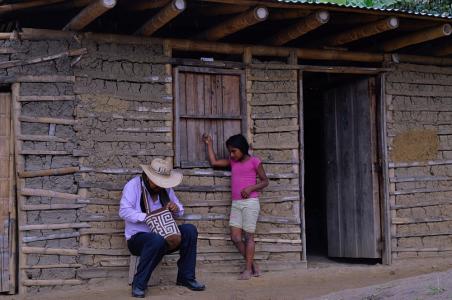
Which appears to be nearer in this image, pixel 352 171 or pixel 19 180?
pixel 19 180

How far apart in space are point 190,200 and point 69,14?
2.41 metres

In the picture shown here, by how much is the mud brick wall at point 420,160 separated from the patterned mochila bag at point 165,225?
3.03 m

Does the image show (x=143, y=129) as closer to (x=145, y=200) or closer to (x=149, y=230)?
(x=145, y=200)

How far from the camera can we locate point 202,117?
7.50 metres

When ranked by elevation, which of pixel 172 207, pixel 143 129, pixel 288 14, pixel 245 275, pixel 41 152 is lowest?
pixel 245 275

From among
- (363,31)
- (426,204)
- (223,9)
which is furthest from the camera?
(426,204)

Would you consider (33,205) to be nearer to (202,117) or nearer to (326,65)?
(202,117)

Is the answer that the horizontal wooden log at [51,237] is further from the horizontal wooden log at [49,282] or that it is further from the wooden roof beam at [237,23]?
the wooden roof beam at [237,23]

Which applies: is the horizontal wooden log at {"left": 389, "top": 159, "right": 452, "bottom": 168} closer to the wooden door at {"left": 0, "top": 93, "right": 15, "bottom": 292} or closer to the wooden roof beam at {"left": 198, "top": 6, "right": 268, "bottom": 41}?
the wooden roof beam at {"left": 198, "top": 6, "right": 268, "bottom": 41}

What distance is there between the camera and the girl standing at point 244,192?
288 inches

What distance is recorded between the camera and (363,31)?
7605mm

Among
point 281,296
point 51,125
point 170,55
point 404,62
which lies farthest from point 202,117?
point 404,62

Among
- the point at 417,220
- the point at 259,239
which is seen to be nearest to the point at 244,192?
the point at 259,239

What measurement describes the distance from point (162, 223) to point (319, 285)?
6.31 ft
